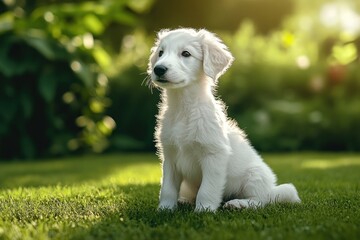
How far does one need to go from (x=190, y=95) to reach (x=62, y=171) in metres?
5.14

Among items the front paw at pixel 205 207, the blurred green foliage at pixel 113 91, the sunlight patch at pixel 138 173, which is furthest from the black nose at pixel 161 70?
the blurred green foliage at pixel 113 91

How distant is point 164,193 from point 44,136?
8.41 meters

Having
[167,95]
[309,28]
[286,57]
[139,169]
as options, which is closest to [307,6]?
[309,28]

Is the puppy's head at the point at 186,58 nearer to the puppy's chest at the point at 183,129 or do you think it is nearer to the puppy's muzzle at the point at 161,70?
the puppy's muzzle at the point at 161,70

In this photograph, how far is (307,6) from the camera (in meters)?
27.8

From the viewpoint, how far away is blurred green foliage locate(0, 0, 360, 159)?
12.0 metres

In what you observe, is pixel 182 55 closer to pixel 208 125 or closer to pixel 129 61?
pixel 208 125

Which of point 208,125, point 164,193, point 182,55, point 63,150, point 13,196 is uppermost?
point 182,55

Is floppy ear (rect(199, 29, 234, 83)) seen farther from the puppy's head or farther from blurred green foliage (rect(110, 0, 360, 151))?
blurred green foliage (rect(110, 0, 360, 151))

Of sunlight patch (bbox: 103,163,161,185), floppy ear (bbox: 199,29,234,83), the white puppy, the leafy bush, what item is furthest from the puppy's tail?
the leafy bush

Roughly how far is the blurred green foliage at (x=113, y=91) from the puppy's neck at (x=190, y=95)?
6160mm

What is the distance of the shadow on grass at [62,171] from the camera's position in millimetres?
7570

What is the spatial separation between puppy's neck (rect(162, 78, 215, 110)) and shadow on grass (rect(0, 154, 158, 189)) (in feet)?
8.84

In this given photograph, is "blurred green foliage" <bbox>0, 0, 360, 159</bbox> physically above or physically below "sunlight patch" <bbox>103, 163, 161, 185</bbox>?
above
